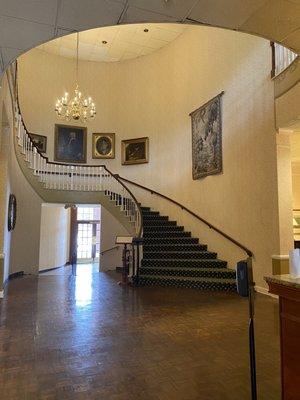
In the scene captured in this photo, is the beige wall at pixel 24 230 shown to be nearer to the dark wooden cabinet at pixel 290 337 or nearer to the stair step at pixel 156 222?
the stair step at pixel 156 222

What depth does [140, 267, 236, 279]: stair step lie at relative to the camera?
7.03 meters

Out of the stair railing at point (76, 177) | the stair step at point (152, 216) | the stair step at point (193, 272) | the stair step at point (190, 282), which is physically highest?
the stair railing at point (76, 177)

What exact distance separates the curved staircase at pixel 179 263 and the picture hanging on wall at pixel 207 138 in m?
1.90

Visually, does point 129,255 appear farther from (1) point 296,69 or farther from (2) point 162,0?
(2) point 162,0

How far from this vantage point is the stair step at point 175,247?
8.16 m

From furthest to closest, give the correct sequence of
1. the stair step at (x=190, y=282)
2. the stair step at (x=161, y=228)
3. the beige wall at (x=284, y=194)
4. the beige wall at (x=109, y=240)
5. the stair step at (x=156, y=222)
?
1. the beige wall at (x=109, y=240)
2. the stair step at (x=156, y=222)
3. the stair step at (x=161, y=228)
4. the stair step at (x=190, y=282)
5. the beige wall at (x=284, y=194)

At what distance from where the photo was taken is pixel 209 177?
8.48 m

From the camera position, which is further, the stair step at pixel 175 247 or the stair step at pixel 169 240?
the stair step at pixel 169 240

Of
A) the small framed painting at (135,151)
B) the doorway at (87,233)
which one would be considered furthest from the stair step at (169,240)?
the doorway at (87,233)

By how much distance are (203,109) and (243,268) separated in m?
7.31

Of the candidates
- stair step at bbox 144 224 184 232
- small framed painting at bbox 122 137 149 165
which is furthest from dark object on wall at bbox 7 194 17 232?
small framed painting at bbox 122 137 149 165

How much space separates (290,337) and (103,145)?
35.9 ft

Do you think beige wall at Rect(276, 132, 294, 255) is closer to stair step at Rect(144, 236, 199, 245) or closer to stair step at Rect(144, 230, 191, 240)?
stair step at Rect(144, 236, 199, 245)

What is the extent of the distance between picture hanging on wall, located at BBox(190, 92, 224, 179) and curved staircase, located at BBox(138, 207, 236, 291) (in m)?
1.90
